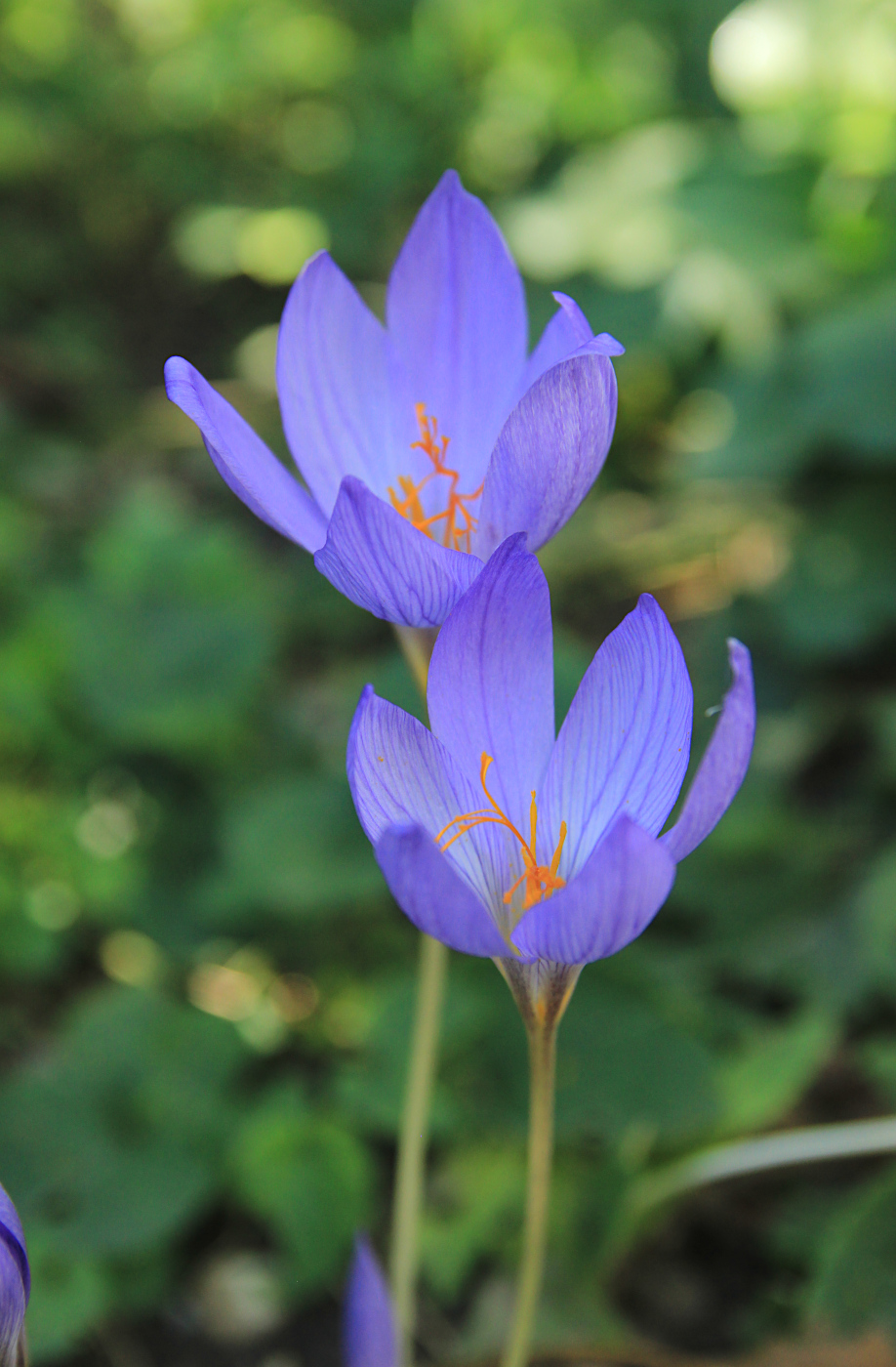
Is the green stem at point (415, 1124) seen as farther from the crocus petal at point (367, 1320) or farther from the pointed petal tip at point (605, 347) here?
the pointed petal tip at point (605, 347)

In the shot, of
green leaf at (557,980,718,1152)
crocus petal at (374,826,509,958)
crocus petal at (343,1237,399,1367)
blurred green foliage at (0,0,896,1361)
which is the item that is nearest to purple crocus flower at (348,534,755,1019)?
crocus petal at (374,826,509,958)

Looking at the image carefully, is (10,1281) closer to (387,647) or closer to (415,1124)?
(415,1124)

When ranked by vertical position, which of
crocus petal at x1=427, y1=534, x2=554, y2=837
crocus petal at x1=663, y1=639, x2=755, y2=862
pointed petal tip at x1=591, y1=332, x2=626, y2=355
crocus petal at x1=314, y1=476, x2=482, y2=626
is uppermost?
pointed petal tip at x1=591, y1=332, x2=626, y2=355

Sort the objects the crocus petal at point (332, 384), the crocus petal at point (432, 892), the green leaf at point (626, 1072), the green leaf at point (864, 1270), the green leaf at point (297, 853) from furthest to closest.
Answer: the green leaf at point (297, 853) < the green leaf at point (626, 1072) < the green leaf at point (864, 1270) < the crocus petal at point (332, 384) < the crocus petal at point (432, 892)

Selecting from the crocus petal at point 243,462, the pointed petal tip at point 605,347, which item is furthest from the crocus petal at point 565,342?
the crocus petal at point 243,462

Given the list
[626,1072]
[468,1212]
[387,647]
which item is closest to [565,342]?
[626,1072]

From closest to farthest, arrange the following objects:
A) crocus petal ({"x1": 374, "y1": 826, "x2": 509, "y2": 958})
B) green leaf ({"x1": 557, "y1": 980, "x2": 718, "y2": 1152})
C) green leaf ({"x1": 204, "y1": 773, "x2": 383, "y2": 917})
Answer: crocus petal ({"x1": 374, "y1": 826, "x2": 509, "y2": 958}) → green leaf ({"x1": 557, "y1": 980, "x2": 718, "y2": 1152}) → green leaf ({"x1": 204, "y1": 773, "x2": 383, "y2": 917})

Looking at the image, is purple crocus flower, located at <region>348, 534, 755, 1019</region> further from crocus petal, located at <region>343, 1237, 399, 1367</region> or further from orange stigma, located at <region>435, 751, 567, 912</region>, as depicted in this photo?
crocus petal, located at <region>343, 1237, 399, 1367</region>
